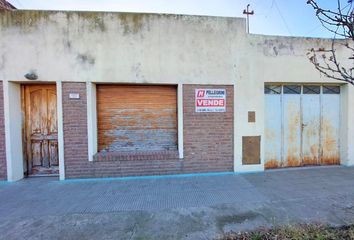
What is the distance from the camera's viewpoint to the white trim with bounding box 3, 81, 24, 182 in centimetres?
496

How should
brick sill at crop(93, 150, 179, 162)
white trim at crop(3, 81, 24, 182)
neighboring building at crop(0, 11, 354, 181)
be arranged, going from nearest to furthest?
white trim at crop(3, 81, 24, 182), neighboring building at crop(0, 11, 354, 181), brick sill at crop(93, 150, 179, 162)

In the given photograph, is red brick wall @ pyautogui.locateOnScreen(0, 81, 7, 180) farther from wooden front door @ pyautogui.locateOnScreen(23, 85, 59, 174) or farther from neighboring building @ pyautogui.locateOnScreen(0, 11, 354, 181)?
wooden front door @ pyautogui.locateOnScreen(23, 85, 59, 174)

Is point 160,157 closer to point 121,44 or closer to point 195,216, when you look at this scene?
point 195,216

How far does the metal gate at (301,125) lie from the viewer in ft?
19.6

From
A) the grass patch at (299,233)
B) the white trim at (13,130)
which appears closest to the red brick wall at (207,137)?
the grass patch at (299,233)

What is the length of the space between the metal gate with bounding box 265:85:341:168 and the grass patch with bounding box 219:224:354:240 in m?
3.08

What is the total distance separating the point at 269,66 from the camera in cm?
571

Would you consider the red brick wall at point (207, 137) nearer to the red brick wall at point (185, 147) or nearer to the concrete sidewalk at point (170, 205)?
the red brick wall at point (185, 147)

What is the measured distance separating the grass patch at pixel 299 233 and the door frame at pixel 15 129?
435 cm

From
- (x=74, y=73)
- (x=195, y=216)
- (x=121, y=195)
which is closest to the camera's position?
(x=195, y=216)

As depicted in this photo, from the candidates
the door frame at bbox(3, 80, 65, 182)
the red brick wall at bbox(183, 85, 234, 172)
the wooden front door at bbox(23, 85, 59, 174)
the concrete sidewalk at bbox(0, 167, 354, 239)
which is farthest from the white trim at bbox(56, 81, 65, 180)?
the red brick wall at bbox(183, 85, 234, 172)

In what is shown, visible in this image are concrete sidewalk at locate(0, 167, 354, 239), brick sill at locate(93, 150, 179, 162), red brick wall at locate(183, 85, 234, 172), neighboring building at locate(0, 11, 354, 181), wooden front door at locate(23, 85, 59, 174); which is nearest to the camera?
concrete sidewalk at locate(0, 167, 354, 239)

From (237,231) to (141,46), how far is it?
4477 mm

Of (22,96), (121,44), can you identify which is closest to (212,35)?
(121,44)
